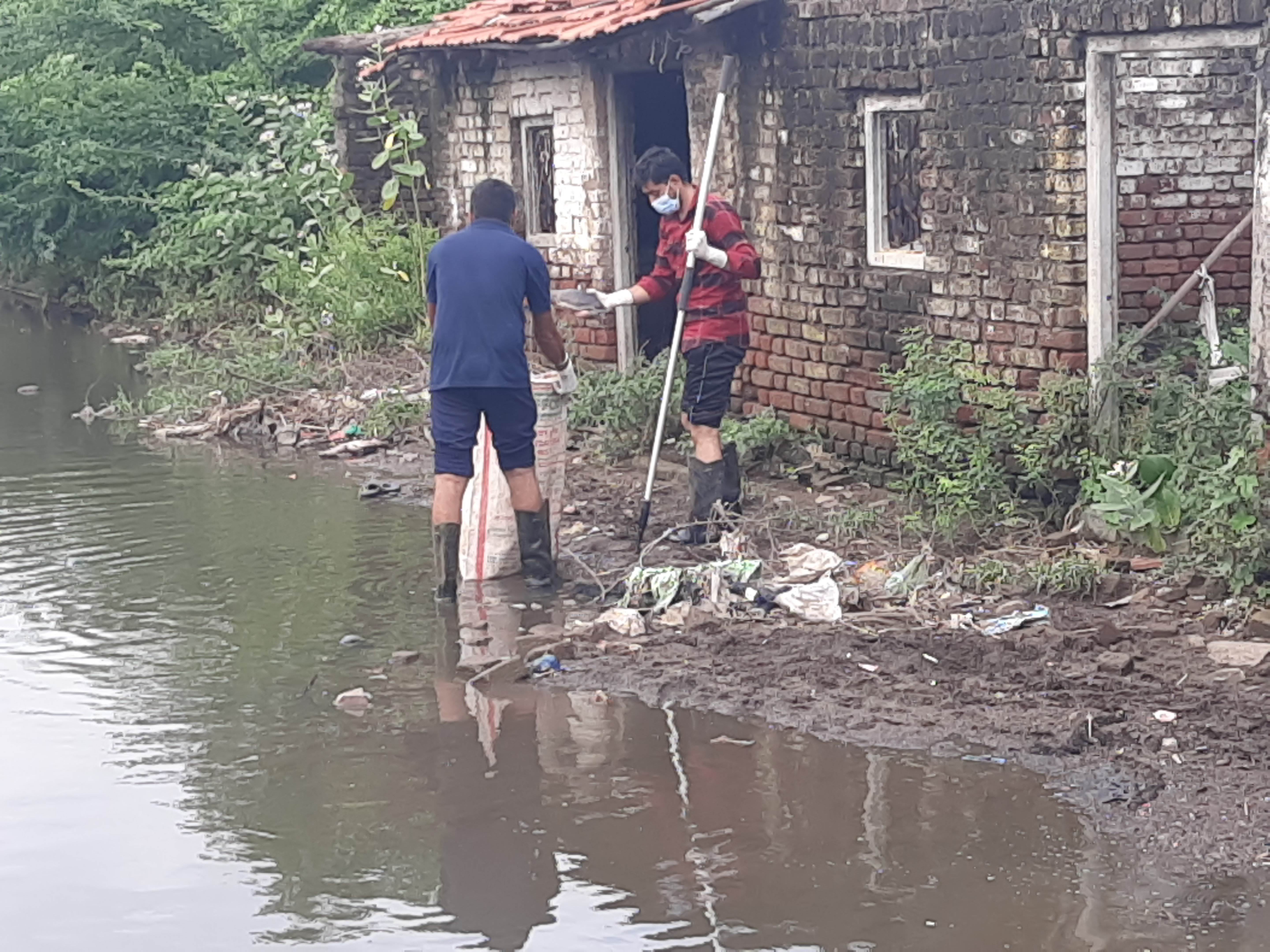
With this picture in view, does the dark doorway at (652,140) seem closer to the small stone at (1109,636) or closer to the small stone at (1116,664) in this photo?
the small stone at (1109,636)

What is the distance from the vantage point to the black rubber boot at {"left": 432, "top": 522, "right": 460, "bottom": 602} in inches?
314

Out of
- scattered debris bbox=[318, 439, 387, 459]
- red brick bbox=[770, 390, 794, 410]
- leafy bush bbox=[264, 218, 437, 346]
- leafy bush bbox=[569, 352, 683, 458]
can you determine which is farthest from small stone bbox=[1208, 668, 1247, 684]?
leafy bush bbox=[264, 218, 437, 346]

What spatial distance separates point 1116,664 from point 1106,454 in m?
2.03

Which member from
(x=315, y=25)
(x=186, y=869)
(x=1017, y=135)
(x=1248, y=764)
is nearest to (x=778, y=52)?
(x=1017, y=135)

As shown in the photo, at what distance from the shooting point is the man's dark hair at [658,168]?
877cm

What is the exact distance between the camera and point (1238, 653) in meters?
6.42

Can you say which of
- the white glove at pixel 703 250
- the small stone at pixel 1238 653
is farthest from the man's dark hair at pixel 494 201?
the small stone at pixel 1238 653

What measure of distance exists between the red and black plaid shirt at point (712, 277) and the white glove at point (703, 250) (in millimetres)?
64

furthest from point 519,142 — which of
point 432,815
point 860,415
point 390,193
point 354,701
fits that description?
point 432,815

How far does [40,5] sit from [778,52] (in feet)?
44.5

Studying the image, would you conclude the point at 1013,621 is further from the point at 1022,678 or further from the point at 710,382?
the point at 710,382

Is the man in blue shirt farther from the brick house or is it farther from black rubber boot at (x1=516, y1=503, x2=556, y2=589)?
the brick house

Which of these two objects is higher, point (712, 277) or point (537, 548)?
point (712, 277)

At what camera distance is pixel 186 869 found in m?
5.15
